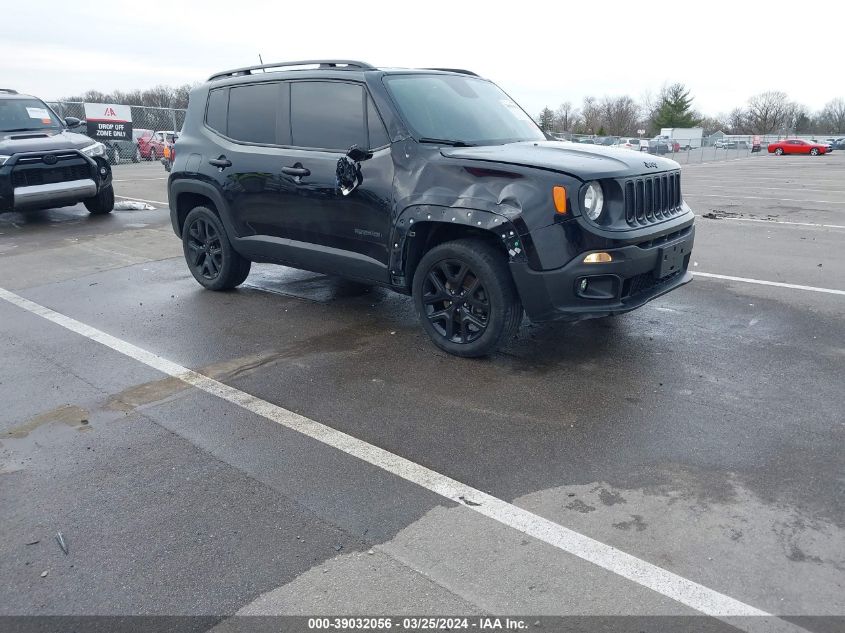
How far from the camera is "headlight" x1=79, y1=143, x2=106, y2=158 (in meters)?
11.4

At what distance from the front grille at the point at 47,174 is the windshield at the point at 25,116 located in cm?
114

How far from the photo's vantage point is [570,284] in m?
4.41

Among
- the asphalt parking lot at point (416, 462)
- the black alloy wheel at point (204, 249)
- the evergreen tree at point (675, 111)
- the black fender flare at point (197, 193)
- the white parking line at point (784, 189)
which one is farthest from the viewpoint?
the evergreen tree at point (675, 111)

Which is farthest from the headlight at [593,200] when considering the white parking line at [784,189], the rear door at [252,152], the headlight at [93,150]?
the white parking line at [784,189]

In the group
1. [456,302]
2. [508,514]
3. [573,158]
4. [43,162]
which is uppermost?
[573,158]

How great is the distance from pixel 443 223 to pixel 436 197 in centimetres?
19

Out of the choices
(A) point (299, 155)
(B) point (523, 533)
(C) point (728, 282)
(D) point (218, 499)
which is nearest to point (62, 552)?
(D) point (218, 499)

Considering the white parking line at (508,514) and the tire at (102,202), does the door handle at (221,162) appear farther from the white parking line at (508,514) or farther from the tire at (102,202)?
the tire at (102,202)

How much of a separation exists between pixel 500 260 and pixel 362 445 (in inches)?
65.3

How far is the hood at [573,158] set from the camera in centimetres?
446

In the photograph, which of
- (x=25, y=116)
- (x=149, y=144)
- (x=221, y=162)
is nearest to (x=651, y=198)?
(x=221, y=162)

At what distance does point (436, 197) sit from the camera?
4.82 metres

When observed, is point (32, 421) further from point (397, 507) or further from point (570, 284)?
point (570, 284)

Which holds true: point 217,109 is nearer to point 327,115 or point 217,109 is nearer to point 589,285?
point 327,115
